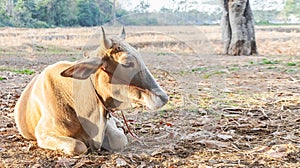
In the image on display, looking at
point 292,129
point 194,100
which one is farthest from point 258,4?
point 292,129

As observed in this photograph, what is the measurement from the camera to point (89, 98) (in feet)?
10.6

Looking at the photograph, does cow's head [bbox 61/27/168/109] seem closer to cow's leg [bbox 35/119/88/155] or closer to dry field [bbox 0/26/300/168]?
dry field [bbox 0/26/300/168]

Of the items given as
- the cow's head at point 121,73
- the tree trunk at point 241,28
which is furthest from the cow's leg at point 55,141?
the tree trunk at point 241,28

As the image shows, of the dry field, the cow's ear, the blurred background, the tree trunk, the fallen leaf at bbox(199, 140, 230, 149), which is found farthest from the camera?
the tree trunk

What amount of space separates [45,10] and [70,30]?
3243 mm

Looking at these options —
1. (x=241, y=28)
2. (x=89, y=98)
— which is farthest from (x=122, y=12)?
(x=241, y=28)

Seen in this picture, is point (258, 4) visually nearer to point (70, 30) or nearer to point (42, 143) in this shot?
A: point (70, 30)

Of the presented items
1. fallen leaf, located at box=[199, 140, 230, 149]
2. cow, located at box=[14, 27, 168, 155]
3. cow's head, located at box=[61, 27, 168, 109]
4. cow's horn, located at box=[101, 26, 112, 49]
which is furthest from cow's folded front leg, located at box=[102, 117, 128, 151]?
cow's horn, located at box=[101, 26, 112, 49]

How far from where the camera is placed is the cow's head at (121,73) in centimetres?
294

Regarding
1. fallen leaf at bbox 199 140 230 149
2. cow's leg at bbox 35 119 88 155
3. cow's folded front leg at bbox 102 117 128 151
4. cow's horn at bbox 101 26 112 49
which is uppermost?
cow's horn at bbox 101 26 112 49

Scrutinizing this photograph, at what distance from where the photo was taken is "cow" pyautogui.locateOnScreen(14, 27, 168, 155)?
295 centimetres

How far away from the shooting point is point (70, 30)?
16312 millimetres

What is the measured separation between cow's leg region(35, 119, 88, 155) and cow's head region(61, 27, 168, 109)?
447 mm

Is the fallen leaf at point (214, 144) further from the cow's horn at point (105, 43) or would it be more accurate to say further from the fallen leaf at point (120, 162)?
the cow's horn at point (105, 43)
